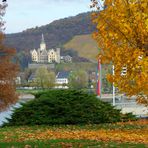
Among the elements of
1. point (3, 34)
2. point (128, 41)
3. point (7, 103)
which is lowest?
point (7, 103)

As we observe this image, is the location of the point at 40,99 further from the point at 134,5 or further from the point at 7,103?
the point at 7,103

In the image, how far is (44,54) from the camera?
166375 millimetres

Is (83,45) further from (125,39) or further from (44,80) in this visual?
(125,39)

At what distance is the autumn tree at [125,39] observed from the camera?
13.9m

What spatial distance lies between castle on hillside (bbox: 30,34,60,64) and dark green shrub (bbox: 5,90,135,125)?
5103 inches

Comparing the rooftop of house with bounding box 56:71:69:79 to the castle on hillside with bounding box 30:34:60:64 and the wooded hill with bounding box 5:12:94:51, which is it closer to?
the wooded hill with bounding box 5:12:94:51

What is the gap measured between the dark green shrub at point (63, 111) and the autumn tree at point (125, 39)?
27.1 ft

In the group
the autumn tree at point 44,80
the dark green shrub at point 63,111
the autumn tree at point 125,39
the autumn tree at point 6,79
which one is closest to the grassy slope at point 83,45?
the autumn tree at point 44,80

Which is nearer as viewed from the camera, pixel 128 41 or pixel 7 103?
pixel 128 41

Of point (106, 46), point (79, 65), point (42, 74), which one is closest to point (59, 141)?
point (106, 46)

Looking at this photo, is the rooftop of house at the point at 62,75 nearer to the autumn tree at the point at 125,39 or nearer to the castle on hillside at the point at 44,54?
the castle on hillside at the point at 44,54

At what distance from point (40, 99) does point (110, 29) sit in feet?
33.6

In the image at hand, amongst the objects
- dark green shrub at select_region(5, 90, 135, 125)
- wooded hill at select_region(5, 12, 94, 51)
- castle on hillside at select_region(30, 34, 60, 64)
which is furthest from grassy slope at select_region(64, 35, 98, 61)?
dark green shrub at select_region(5, 90, 135, 125)

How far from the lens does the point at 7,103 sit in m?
47.8
